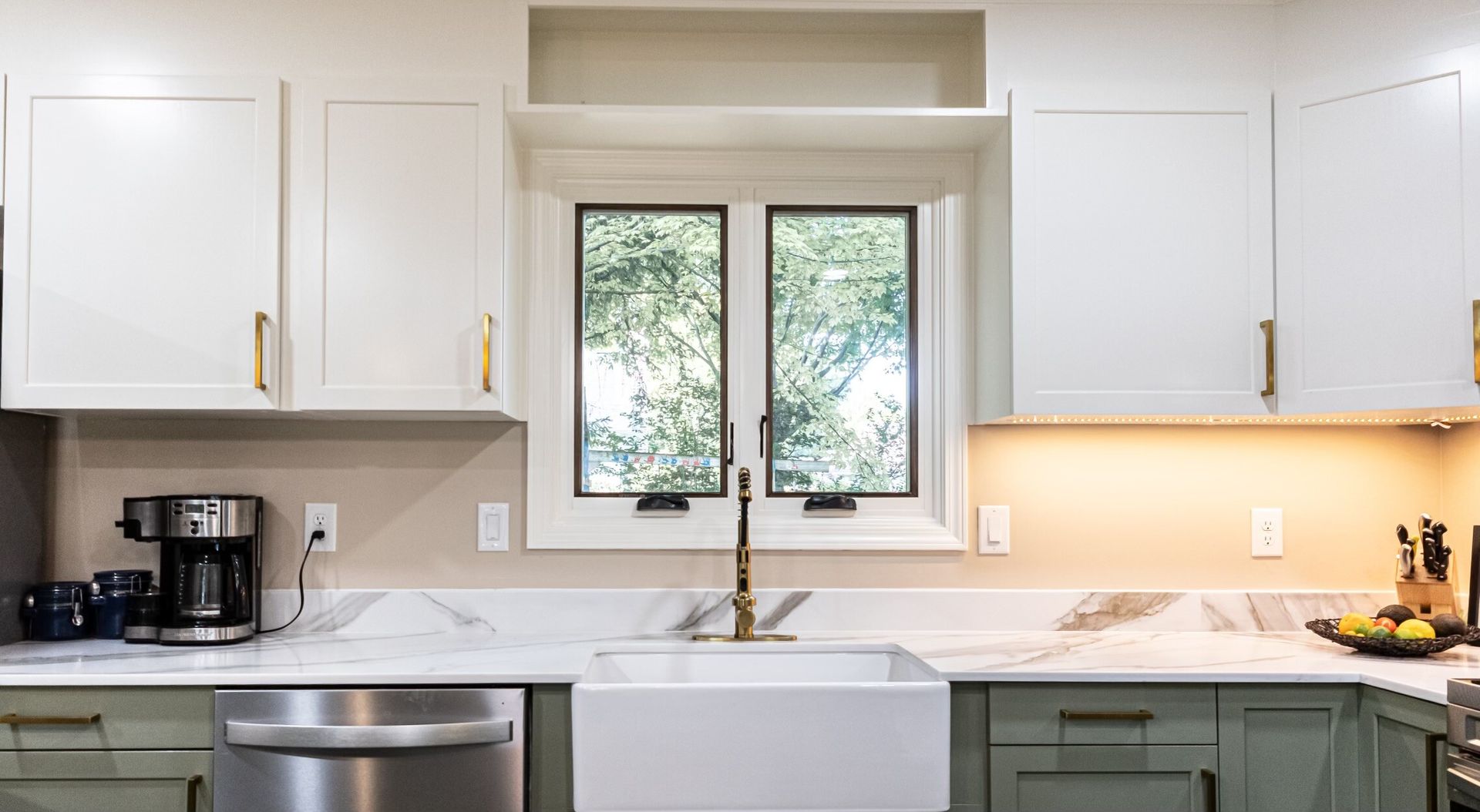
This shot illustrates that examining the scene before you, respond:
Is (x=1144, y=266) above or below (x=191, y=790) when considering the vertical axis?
above

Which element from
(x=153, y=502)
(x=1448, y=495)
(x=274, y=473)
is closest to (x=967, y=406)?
(x=1448, y=495)

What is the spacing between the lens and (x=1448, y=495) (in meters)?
2.56

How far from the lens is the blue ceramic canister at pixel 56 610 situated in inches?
92.2

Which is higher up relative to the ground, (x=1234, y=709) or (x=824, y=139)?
(x=824, y=139)

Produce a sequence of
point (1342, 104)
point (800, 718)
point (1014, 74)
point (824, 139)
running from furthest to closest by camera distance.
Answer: point (824, 139), point (1014, 74), point (1342, 104), point (800, 718)

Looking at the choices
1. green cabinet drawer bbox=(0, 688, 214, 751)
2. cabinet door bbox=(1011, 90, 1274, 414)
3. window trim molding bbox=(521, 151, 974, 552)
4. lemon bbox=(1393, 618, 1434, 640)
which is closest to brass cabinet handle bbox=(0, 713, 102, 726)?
green cabinet drawer bbox=(0, 688, 214, 751)

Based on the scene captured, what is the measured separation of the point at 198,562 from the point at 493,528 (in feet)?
2.06

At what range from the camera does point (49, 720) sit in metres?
1.93

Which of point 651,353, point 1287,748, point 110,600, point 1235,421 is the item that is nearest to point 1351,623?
point 1287,748

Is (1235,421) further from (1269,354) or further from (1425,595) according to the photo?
(1425,595)

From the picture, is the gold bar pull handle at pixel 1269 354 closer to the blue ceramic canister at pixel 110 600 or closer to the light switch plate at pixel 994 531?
the light switch plate at pixel 994 531

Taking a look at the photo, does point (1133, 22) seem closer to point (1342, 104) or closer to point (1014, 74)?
point (1014, 74)

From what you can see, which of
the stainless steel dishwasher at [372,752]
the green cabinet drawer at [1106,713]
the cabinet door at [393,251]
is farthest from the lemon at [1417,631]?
the cabinet door at [393,251]

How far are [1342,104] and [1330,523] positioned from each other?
1006 millimetres
